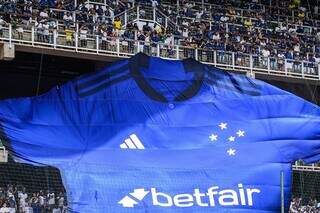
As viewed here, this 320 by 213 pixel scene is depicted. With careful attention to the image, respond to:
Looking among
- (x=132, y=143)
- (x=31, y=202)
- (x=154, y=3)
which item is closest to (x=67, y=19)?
(x=154, y=3)

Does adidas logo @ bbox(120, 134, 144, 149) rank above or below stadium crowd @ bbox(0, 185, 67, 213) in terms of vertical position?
above

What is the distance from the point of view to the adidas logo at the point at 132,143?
50.6ft

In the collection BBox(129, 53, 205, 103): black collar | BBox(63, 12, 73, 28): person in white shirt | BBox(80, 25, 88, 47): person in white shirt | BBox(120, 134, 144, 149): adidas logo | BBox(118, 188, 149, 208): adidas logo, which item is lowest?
BBox(118, 188, 149, 208): adidas logo

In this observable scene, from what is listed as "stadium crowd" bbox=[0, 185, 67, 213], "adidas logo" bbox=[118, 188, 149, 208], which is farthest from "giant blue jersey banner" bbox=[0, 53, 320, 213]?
"stadium crowd" bbox=[0, 185, 67, 213]

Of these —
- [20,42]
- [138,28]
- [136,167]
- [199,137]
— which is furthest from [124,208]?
[138,28]

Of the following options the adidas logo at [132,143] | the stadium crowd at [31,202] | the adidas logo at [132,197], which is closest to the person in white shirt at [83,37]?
the stadium crowd at [31,202]

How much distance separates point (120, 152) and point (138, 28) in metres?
9.25

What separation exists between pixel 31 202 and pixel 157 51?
744 cm

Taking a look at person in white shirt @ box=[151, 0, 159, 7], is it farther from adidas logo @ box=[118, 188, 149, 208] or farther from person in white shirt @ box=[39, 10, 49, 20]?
adidas logo @ box=[118, 188, 149, 208]

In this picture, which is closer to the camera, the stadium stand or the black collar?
the black collar

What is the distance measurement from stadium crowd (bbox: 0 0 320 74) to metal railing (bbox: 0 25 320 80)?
6cm

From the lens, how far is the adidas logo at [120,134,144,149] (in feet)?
→ 50.6

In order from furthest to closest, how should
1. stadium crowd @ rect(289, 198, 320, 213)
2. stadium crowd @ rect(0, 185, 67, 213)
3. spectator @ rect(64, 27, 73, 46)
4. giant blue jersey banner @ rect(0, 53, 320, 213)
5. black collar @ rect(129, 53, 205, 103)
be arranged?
spectator @ rect(64, 27, 73, 46) < stadium crowd @ rect(289, 198, 320, 213) < stadium crowd @ rect(0, 185, 67, 213) < black collar @ rect(129, 53, 205, 103) < giant blue jersey banner @ rect(0, 53, 320, 213)

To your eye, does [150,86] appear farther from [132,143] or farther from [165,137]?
[132,143]
